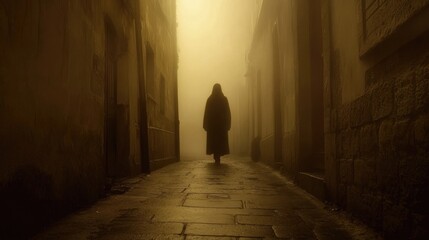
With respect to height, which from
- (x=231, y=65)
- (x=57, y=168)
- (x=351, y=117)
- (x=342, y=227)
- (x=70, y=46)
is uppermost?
(x=231, y=65)

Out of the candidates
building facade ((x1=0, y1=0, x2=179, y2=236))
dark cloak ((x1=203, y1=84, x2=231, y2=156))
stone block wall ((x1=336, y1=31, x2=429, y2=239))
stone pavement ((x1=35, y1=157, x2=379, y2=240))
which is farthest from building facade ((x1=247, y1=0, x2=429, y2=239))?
dark cloak ((x1=203, y1=84, x2=231, y2=156))

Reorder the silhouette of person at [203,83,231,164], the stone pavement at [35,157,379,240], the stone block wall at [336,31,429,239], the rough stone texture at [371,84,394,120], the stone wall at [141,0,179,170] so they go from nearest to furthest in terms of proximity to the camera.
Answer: the stone block wall at [336,31,429,239], the rough stone texture at [371,84,394,120], the stone pavement at [35,157,379,240], the stone wall at [141,0,179,170], the silhouette of person at [203,83,231,164]

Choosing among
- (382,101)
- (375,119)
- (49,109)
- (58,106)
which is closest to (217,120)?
(58,106)

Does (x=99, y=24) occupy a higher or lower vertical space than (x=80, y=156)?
higher

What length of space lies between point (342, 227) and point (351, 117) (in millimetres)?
889

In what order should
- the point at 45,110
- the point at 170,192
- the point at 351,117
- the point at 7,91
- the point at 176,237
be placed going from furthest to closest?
the point at 170,192 < the point at 351,117 < the point at 45,110 < the point at 176,237 < the point at 7,91

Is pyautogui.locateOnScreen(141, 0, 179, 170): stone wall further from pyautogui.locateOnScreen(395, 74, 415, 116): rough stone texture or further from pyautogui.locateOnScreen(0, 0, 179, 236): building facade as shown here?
pyautogui.locateOnScreen(395, 74, 415, 116): rough stone texture

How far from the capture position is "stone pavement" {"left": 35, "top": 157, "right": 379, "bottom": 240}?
272 centimetres

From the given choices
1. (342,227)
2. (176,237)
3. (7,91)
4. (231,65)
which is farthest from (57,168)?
(231,65)

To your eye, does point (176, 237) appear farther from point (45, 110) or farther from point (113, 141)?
point (113, 141)

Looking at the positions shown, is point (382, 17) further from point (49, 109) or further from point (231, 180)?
point (231, 180)

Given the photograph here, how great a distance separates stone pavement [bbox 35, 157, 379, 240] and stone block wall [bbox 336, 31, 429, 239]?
0.25 m

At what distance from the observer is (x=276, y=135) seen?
841 centimetres

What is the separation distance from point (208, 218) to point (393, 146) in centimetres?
154
